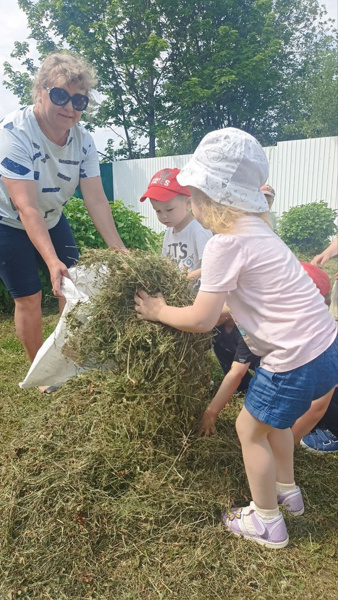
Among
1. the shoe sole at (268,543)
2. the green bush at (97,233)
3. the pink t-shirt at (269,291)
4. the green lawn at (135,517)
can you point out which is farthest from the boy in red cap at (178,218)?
the green bush at (97,233)

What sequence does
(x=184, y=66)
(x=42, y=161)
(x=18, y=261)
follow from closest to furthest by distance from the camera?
1. (x=42, y=161)
2. (x=18, y=261)
3. (x=184, y=66)

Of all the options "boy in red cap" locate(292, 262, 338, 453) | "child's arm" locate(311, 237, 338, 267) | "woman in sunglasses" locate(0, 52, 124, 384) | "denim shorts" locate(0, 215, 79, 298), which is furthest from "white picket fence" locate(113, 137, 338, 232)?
"boy in red cap" locate(292, 262, 338, 453)

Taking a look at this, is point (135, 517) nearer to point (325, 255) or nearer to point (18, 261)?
point (18, 261)

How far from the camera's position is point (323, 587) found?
1.91 m

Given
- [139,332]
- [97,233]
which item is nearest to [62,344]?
[139,332]

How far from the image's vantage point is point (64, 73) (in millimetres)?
2857

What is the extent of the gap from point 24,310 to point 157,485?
1651mm

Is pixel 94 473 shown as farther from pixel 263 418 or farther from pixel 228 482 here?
pixel 263 418

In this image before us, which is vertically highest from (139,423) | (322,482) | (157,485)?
(139,423)

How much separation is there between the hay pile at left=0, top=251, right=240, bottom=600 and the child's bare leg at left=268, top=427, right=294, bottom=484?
1.02 ft

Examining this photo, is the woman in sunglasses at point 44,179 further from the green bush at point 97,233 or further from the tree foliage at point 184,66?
the tree foliage at point 184,66

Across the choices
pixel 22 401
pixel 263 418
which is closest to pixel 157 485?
pixel 263 418

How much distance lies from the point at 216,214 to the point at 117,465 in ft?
4.04

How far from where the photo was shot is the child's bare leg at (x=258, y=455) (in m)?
2.03
